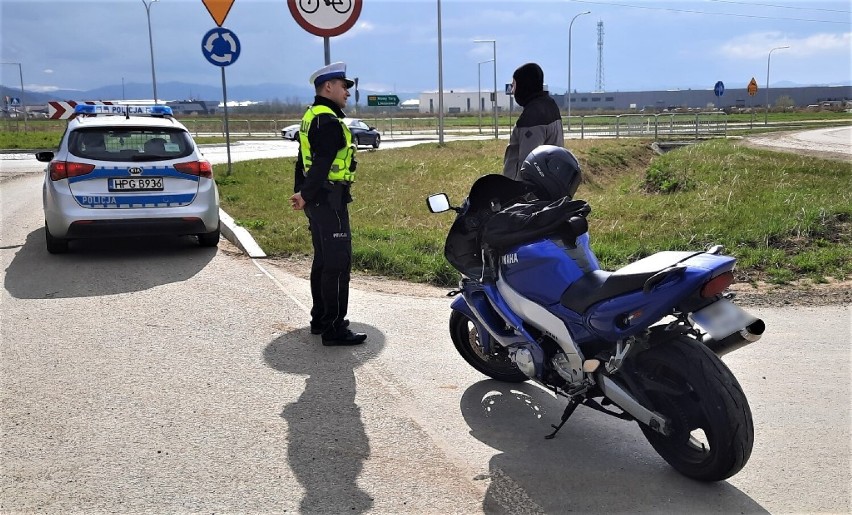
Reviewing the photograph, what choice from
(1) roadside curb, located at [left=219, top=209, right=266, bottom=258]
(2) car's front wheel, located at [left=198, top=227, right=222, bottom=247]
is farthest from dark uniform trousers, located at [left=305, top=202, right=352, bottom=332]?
(2) car's front wheel, located at [left=198, top=227, right=222, bottom=247]

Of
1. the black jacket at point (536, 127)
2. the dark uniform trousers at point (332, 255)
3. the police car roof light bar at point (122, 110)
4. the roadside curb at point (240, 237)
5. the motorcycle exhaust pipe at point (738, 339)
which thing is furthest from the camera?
the police car roof light bar at point (122, 110)

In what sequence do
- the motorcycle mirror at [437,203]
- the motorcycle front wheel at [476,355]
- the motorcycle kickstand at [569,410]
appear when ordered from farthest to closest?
the motorcycle front wheel at [476,355], the motorcycle mirror at [437,203], the motorcycle kickstand at [569,410]

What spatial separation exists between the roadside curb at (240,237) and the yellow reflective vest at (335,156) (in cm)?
324

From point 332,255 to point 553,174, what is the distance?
2009mm

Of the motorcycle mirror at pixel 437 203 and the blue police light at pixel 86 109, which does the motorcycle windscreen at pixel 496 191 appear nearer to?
the motorcycle mirror at pixel 437 203

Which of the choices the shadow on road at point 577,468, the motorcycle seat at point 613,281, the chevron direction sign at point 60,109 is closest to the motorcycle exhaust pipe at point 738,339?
the motorcycle seat at point 613,281

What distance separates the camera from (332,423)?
168 inches

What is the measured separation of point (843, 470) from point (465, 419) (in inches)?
74.5

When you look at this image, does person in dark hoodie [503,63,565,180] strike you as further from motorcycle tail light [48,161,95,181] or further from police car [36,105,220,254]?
motorcycle tail light [48,161,95,181]

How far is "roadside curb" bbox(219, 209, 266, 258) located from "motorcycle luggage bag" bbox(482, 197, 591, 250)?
5005mm

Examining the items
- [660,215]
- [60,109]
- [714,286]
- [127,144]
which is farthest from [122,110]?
[60,109]

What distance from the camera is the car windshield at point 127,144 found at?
330 inches

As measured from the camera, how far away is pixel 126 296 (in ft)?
22.9

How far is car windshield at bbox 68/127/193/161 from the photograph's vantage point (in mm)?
8375
